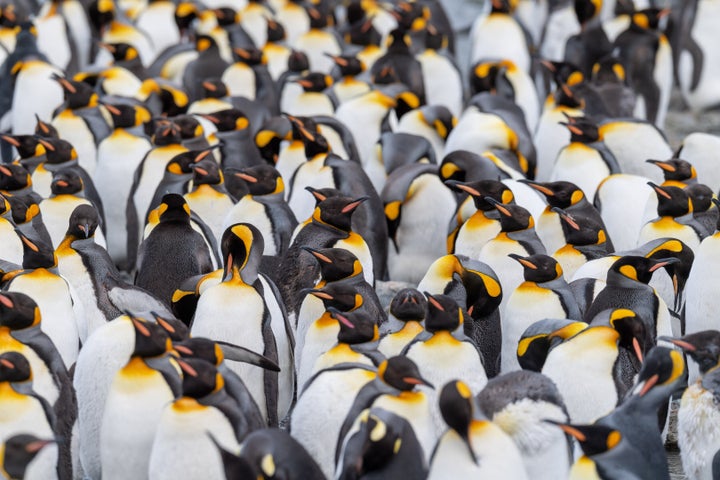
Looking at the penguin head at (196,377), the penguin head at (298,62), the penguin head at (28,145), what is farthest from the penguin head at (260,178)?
the penguin head at (298,62)

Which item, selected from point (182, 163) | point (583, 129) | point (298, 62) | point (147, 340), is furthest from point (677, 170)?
point (298, 62)

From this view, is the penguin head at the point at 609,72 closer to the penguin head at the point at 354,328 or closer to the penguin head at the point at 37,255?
the penguin head at the point at 354,328

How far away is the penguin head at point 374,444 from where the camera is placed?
4086 mm

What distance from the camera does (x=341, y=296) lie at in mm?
5355

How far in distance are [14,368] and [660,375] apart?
2.18 metres

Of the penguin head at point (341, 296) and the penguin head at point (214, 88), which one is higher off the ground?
the penguin head at point (341, 296)

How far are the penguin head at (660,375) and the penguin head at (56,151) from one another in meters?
4.32

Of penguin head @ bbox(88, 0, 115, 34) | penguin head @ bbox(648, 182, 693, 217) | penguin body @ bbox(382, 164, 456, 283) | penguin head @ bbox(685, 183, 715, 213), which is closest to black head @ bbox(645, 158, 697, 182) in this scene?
penguin head @ bbox(685, 183, 715, 213)

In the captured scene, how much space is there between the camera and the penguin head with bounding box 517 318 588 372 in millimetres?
5191

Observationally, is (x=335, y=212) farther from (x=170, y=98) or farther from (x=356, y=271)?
(x=170, y=98)

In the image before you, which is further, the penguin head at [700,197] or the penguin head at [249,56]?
the penguin head at [249,56]

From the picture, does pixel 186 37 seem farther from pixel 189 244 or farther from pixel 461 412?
pixel 461 412

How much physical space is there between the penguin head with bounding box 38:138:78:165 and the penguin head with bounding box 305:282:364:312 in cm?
287

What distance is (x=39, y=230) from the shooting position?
6672mm
